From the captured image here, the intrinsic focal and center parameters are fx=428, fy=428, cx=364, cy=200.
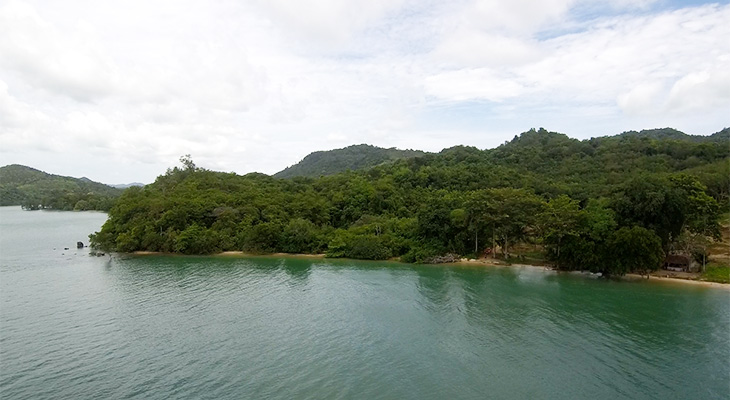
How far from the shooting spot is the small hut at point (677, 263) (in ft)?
110

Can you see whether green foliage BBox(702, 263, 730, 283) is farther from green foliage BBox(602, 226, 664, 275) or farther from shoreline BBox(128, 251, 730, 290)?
green foliage BBox(602, 226, 664, 275)

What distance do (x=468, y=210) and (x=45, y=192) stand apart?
593 ft

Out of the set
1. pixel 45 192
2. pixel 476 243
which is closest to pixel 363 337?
pixel 476 243

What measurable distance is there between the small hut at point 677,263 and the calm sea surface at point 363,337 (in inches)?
142

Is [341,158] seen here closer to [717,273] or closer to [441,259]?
[441,259]

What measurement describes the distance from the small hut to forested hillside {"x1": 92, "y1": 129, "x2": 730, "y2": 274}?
91 cm

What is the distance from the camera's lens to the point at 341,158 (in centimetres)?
16750

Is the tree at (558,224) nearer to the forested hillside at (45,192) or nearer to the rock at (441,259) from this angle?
the rock at (441,259)

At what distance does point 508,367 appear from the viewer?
19.0 m

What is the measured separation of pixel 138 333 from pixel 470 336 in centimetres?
1781

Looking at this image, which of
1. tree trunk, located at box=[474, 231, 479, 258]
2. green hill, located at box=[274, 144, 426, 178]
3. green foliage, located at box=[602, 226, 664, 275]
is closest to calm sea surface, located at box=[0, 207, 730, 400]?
green foliage, located at box=[602, 226, 664, 275]

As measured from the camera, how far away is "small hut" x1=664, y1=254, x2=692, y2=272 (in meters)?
33.6

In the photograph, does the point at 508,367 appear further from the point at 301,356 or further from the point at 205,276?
the point at 205,276

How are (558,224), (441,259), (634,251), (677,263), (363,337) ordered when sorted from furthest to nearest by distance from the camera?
(441,259) < (558,224) < (677,263) < (634,251) < (363,337)
